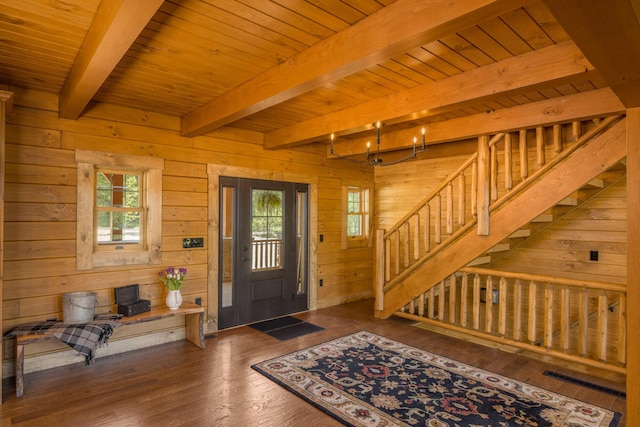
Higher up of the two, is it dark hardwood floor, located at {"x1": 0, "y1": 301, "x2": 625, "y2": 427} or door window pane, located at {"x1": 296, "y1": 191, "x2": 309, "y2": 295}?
door window pane, located at {"x1": 296, "y1": 191, "x2": 309, "y2": 295}

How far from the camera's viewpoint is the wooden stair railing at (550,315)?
3191 mm

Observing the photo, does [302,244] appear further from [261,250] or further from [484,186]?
[484,186]

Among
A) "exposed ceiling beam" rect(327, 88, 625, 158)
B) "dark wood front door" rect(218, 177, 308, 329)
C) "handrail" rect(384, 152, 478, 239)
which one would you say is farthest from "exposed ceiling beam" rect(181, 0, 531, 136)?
"handrail" rect(384, 152, 478, 239)

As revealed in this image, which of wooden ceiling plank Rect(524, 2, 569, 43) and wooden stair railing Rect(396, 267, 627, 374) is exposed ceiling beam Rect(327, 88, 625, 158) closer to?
wooden ceiling plank Rect(524, 2, 569, 43)

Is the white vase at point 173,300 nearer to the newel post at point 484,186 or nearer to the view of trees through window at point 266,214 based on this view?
the view of trees through window at point 266,214

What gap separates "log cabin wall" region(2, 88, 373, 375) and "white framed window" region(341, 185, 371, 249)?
1554 mm

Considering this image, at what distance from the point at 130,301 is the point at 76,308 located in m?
0.49

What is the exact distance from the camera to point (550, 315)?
11.6 feet

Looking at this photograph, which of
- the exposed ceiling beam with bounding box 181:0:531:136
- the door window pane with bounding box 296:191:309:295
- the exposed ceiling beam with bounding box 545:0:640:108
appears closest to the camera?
the exposed ceiling beam with bounding box 545:0:640:108

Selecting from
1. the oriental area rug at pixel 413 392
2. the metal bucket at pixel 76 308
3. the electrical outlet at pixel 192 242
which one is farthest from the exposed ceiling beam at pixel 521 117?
the metal bucket at pixel 76 308

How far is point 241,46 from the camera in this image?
239 centimetres

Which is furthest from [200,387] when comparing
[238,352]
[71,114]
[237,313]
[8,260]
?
[71,114]

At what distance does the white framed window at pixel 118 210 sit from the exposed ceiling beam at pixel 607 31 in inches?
147

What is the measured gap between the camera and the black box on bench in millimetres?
3473
